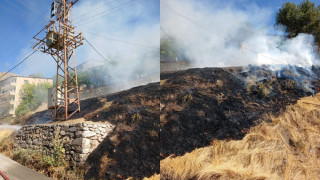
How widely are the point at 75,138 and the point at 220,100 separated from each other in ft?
12.4

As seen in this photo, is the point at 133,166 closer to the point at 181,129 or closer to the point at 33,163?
the point at 181,129

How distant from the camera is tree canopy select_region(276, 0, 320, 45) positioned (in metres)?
8.43

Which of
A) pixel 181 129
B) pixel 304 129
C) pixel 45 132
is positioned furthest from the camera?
pixel 45 132

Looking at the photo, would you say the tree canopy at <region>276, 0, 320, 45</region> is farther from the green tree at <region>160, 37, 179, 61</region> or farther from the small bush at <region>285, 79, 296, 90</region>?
the green tree at <region>160, 37, 179, 61</region>

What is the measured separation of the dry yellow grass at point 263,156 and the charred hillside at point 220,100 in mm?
240

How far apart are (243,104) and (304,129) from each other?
128 centimetres

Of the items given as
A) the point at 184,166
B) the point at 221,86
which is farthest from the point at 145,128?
the point at 221,86

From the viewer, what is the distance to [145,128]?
4.97 m

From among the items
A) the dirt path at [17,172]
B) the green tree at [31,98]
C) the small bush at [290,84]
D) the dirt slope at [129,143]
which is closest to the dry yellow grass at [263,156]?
the dirt slope at [129,143]

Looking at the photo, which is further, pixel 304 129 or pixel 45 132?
pixel 45 132

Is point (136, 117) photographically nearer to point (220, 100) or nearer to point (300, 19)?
point (220, 100)

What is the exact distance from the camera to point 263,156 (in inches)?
128

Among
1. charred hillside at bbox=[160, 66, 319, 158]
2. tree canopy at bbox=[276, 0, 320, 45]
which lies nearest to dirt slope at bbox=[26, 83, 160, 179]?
charred hillside at bbox=[160, 66, 319, 158]

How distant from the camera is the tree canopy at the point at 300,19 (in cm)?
843
